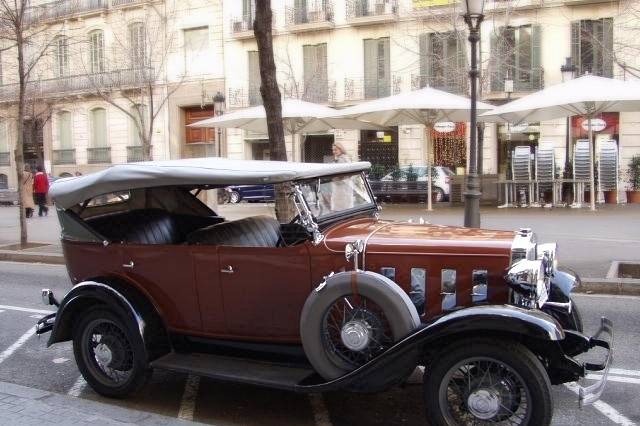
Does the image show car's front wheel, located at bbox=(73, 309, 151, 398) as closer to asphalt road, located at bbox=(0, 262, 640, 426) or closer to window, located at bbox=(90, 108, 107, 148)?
asphalt road, located at bbox=(0, 262, 640, 426)

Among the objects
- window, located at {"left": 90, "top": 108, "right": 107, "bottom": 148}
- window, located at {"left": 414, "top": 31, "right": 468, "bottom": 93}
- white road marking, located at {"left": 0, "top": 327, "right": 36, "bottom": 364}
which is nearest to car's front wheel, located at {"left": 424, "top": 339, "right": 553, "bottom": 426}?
white road marking, located at {"left": 0, "top": 327, "right": 36, "bottom": 364}

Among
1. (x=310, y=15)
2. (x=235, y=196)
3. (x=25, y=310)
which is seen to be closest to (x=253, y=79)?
(x=310, y=15)

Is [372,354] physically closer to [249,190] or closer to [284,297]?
[284,297]

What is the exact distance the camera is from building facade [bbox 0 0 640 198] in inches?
1021

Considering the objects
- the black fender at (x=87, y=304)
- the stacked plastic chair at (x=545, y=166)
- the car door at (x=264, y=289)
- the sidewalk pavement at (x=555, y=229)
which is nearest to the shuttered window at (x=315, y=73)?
the sidewalk pavement at (x=555, y=229)

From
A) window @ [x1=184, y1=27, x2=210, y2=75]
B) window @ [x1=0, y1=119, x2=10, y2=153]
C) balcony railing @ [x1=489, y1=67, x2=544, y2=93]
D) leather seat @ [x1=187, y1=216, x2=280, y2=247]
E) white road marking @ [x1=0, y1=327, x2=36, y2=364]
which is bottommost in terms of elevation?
white road marking @ [x1=0, y1=327, x2=36, y2=364]

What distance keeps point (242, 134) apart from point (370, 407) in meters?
28.8

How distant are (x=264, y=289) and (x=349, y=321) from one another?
0.72 metres

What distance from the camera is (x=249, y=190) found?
550 centimetres

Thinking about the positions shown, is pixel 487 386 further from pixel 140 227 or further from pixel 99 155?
pixel 99 155

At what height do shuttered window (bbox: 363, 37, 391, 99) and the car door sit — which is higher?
shuttered window (bbox: 363, 37, 391, 99)

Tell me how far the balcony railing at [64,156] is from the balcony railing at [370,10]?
18813 mm

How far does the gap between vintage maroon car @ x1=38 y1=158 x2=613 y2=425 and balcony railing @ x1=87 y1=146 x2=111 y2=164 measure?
33.1 m

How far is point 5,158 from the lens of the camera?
41.0m
